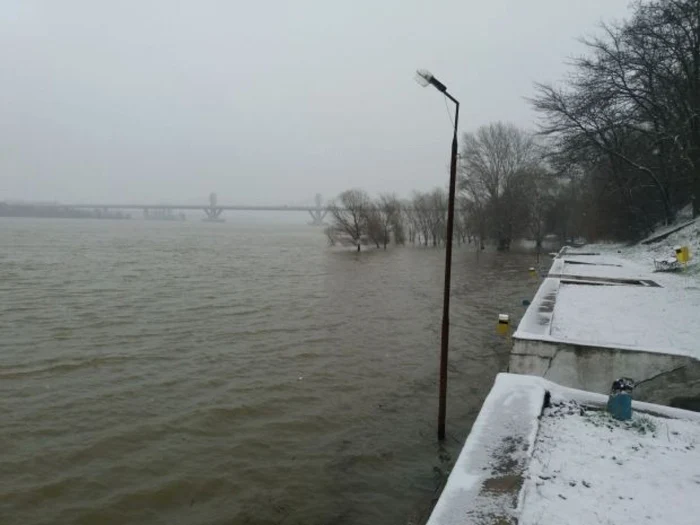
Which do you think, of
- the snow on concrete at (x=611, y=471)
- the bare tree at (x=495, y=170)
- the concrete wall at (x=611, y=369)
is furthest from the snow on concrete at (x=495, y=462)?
the bare tree at (x=495, y=170)

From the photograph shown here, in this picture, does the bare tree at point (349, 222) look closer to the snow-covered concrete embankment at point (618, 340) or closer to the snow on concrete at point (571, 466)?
the snow-covered concrete embankment at point (618, 340)

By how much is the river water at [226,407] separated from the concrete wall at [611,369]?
1.55 meters

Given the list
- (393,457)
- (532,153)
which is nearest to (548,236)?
(532,153)

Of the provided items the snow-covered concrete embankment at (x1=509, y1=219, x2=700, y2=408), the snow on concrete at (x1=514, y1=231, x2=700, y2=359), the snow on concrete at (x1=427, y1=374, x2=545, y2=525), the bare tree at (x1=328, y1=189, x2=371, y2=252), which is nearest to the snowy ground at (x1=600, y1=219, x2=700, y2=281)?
the snow on concrete at (x1=514, y1=231, x2=700, y2=359)

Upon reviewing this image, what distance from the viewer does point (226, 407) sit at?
7.91 meters

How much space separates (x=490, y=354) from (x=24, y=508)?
9650 mm

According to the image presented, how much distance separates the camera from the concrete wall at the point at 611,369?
6348mm

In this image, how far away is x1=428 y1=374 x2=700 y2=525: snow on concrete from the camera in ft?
11.1

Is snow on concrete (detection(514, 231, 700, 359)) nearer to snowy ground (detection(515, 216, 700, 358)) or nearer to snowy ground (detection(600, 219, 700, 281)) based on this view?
snowy ground (detection(515, 216, 700, 358))

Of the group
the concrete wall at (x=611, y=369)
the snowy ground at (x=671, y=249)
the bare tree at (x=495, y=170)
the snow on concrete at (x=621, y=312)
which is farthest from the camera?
the bare tree at (x=495, y=170)

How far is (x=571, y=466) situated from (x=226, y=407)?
567 centimetres

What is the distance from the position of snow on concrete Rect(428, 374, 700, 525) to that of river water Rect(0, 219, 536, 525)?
1.52m

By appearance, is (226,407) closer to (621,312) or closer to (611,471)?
(611,471)

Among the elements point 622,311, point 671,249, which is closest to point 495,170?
point 671,249
